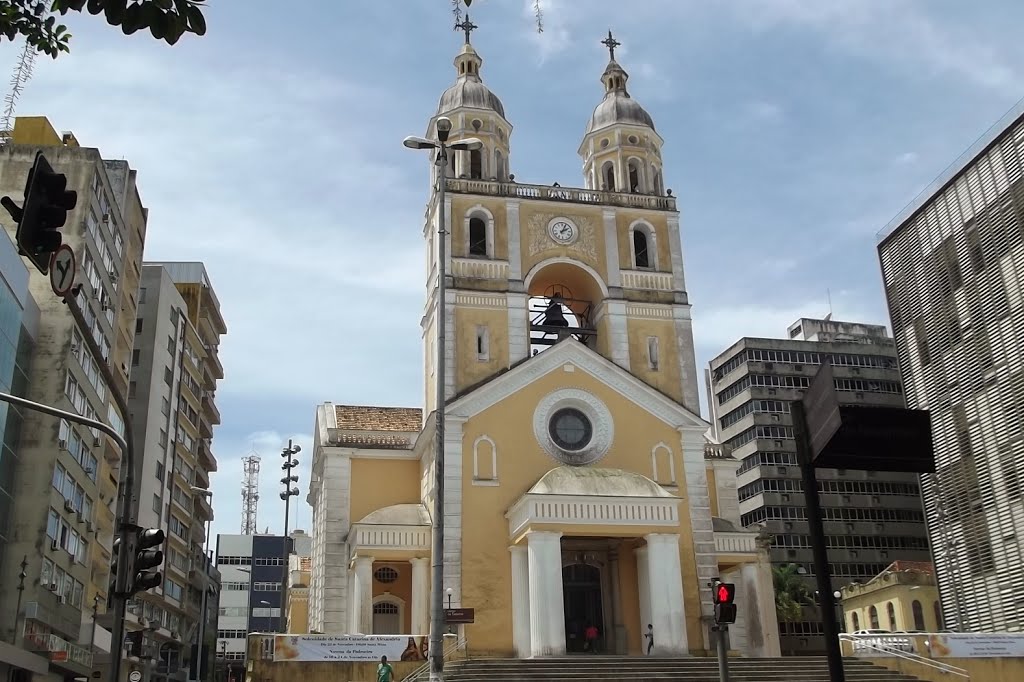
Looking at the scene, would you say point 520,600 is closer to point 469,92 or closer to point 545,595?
point 545,595

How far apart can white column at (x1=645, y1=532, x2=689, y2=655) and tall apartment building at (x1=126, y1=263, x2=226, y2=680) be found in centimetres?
2063

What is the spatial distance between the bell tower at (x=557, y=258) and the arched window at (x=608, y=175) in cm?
5

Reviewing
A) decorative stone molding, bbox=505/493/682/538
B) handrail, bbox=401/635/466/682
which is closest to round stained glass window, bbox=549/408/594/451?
decorative stone molding, bbox=505/493/682/538

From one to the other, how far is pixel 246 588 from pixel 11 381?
219 ft

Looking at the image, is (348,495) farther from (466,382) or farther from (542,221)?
(542,221)

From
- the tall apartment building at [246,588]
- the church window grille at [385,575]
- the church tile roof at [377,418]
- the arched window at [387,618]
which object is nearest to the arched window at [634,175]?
the church tile roof at [377,418]

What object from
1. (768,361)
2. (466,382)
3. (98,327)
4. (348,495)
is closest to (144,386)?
(98,327)

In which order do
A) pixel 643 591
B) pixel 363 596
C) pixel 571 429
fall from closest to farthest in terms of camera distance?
1. pixel 643 591
2. pixel 363 596
3. pixel 571 429

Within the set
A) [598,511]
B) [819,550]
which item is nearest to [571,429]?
[598,511]

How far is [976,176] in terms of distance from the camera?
41.0 meters

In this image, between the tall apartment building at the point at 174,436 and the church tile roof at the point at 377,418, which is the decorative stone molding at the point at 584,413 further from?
the tall apartment building at the point at 174,436

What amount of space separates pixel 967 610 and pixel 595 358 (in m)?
20.2

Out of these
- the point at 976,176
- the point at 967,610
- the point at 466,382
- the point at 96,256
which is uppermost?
the point at 976,176

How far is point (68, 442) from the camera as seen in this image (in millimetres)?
30172
